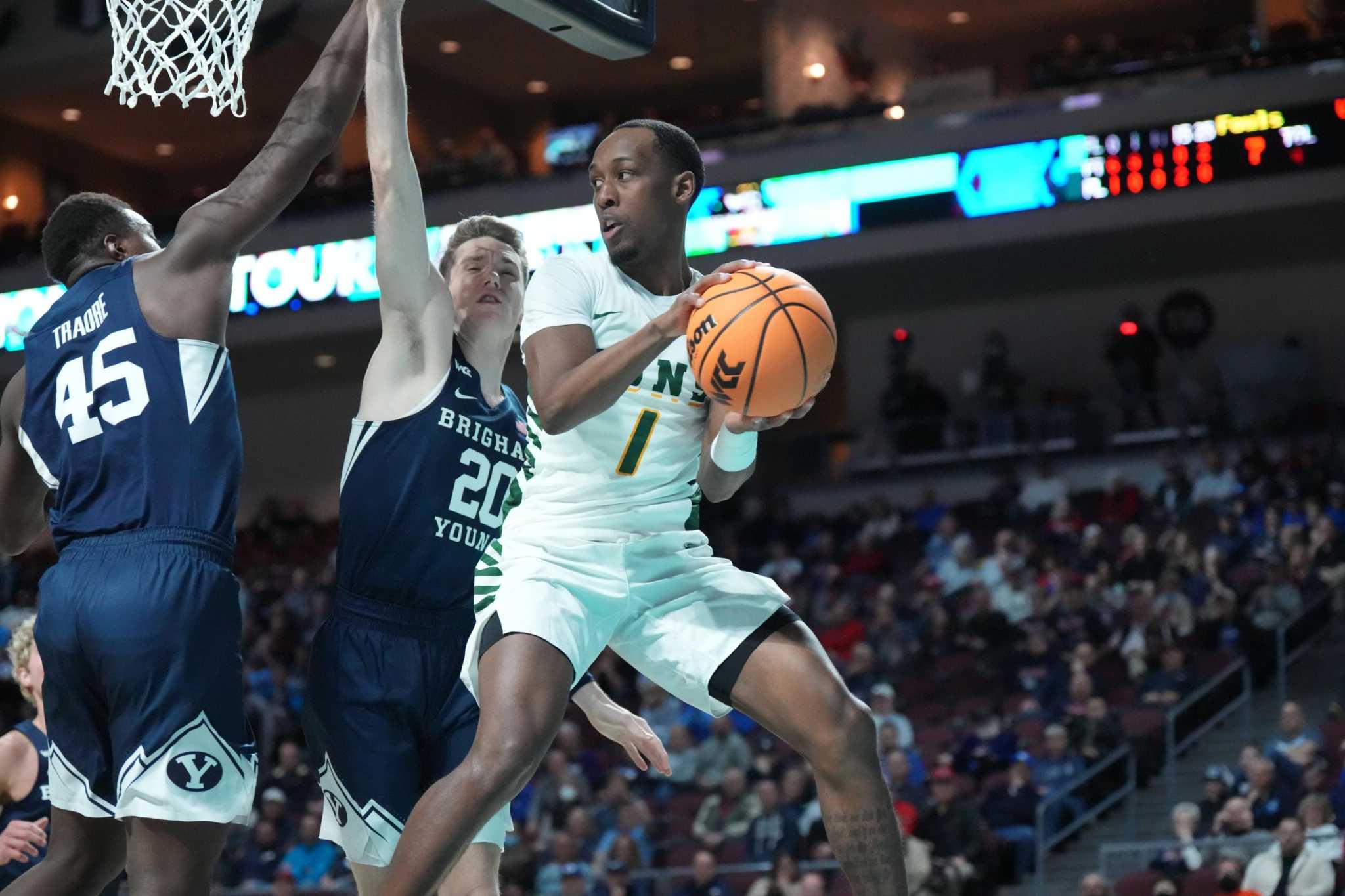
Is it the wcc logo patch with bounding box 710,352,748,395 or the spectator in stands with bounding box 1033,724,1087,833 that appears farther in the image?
the spectator in stands with bounding box 1033,724,1087,833

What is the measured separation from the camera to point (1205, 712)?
42.5ft

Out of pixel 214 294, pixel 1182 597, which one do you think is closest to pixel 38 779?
pixel 214 294

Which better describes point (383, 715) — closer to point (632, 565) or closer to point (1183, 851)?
point (632, 565)

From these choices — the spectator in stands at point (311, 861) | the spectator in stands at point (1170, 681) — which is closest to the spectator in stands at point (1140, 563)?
the spectator in stands at point (1170, 681)

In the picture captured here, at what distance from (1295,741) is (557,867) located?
17.4 ft

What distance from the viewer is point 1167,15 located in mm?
23531

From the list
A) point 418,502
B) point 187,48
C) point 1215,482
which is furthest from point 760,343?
point 1215,482

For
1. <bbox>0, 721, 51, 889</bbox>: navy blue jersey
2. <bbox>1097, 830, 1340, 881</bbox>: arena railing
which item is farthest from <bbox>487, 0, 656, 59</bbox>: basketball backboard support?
<bbox>1097, 830, 1340, 881</bbox>: arena railing

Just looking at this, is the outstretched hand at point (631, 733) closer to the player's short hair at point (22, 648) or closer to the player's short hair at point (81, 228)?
the player's short hair at point (81, 228)

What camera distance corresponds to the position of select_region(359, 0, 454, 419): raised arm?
4.15 metres

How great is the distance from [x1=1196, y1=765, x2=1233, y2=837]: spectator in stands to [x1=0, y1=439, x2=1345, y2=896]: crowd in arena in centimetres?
2

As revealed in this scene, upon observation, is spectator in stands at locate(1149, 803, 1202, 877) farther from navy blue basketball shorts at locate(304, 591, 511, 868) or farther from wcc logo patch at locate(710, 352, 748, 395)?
wcc logo patch at locate(710, 352, 748, 395)

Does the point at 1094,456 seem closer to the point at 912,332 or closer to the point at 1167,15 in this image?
the point at 912,332

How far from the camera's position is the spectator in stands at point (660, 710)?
14320mm
